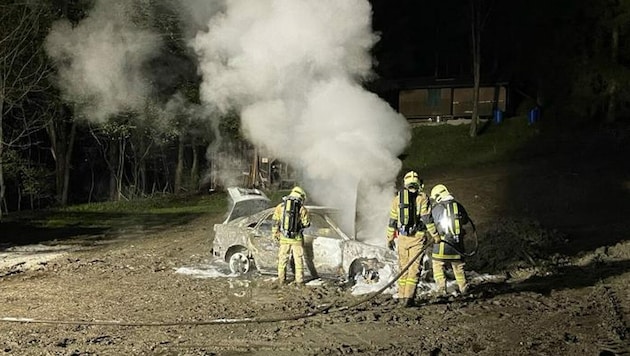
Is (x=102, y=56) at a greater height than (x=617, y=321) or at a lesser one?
greater

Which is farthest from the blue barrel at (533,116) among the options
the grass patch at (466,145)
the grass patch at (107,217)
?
the grass patch at (107,217)

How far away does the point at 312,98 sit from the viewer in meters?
13.3

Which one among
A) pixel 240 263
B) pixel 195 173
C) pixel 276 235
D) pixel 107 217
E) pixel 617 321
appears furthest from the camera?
pixel 195 173

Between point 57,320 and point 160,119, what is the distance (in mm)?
19404

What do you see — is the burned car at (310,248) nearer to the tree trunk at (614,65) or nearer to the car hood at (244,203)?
the car hood at (244,203)

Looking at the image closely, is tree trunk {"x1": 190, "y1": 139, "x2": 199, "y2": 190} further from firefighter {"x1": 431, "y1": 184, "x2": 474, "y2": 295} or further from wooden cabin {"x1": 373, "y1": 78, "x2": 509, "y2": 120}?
firefighter {"x1": 431, "y1": 184, "x2": 474, "y2": 295}

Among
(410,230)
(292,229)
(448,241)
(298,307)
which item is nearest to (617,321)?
(448,241)

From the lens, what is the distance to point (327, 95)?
13.1m

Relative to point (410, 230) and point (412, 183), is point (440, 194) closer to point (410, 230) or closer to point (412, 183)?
point (412, 183)

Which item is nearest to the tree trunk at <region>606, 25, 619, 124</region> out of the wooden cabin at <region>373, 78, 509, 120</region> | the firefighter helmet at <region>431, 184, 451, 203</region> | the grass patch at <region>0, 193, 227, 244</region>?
the wooden cabin at <region>373, 78, 509, 120</region>

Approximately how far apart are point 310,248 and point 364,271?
1085 millimetres

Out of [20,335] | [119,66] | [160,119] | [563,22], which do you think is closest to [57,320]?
[20,335]

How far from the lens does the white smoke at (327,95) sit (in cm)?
1255

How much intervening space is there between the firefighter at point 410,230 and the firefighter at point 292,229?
1806mm
